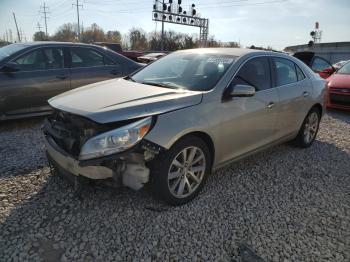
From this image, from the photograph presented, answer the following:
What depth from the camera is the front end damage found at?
2902 millimetres

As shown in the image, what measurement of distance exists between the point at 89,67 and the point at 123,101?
3770 millimetres

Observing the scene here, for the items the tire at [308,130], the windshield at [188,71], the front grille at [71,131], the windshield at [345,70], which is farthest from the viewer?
the windshield at [345,70]

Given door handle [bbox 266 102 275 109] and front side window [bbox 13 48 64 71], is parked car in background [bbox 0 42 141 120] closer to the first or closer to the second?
front side window [bbox 13 48 64 71]

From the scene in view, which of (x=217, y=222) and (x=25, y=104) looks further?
(x=25, y=104)

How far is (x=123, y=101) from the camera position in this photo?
319cm

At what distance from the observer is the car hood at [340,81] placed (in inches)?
330

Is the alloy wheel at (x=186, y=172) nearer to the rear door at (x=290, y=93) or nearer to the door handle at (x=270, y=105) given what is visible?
the door handle at (x=270, y=105)

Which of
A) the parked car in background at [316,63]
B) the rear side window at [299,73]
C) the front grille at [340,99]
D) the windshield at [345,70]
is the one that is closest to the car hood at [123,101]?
the rear side window at [299,73]

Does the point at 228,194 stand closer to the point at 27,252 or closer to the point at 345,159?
the point at 27,252

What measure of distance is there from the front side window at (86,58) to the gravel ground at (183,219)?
263cm

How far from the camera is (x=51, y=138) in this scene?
3.46 meters

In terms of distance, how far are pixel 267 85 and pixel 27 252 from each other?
132 inches

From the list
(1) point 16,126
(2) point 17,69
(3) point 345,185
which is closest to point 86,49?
(2) point 17,69

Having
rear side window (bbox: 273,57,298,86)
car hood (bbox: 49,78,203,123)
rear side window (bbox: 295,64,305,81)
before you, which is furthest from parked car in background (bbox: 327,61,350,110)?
car hood (bbox: 49,78,203,123)
